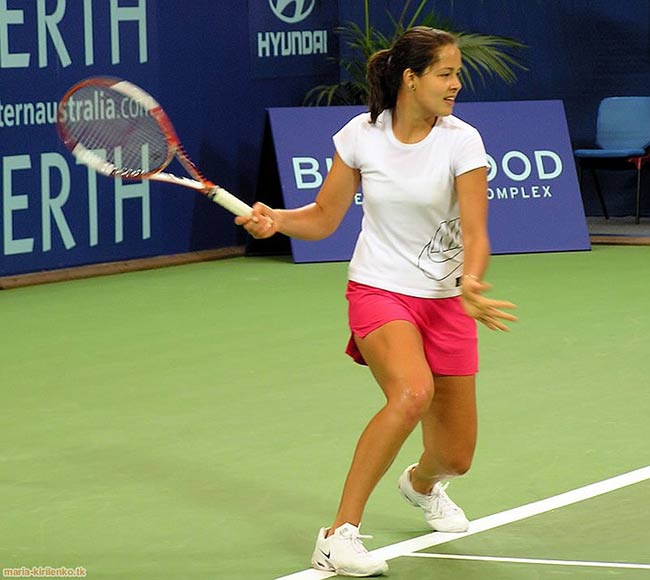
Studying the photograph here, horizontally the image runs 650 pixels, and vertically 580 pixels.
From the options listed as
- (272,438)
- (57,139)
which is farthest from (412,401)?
(57,139)

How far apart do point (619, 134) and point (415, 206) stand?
9.84 m

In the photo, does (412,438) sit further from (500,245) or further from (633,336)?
(500,245)

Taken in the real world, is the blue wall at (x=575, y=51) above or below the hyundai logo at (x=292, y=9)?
below

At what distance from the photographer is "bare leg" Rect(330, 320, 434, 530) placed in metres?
4.48

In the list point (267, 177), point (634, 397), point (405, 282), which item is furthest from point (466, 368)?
point (267, 177)

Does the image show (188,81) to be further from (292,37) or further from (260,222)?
(260,222)

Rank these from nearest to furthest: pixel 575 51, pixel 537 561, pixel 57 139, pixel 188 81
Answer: pixel 537 561 → pixel 57 139 → pixel 188 81 → pixel 575 51

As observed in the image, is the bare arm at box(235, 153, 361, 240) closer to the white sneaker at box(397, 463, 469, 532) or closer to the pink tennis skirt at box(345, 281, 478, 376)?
the pink tennis skirt at box(345, 281, 478, 376)

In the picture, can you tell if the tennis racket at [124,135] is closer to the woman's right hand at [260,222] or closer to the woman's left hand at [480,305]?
the woman's right hand at [260,222]

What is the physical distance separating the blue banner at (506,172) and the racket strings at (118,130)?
229 inches

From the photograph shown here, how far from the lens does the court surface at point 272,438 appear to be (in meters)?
4.86

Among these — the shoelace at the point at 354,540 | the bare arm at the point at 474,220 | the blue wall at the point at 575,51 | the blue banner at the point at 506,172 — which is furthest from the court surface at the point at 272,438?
the blue wall at the point at 575,51

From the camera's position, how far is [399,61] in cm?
468

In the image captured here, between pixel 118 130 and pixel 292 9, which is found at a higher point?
pixel 292 9
